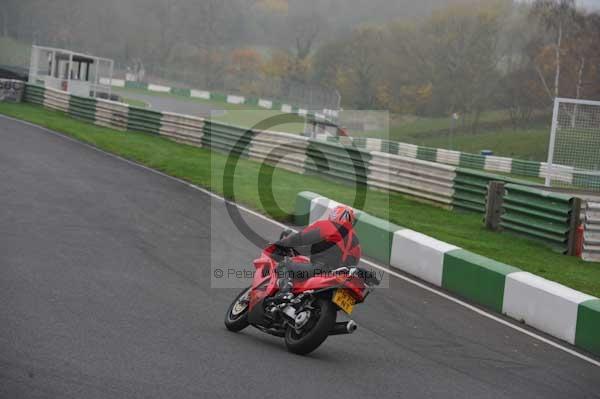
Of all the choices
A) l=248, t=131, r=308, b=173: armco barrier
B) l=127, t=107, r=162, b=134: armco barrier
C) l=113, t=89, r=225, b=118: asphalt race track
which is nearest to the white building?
l=113, t=89, r=225, b=118: asphalt race track

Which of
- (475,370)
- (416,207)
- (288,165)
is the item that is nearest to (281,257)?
(475,370)

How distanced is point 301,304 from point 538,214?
9.49 metres

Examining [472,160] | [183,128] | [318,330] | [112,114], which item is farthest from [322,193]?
[472,160]

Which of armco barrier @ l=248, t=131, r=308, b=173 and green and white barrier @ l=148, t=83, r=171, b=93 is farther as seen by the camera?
green and white barrier @ l=148, t=83, r=171, b=93

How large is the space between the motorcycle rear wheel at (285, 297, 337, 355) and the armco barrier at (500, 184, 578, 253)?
9.16m

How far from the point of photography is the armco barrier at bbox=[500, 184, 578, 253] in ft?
50.0

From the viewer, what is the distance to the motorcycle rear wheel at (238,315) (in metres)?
8.02

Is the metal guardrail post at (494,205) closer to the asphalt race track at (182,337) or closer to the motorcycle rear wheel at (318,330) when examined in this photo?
the asphalt race track at (182,337)

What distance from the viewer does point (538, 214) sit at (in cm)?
1577

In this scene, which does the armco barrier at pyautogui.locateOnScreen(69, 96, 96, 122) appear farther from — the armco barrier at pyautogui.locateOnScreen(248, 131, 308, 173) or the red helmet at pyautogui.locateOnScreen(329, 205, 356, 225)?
the red helmet at pyautogui.locateOnScreen(329, 205, 356, 225)

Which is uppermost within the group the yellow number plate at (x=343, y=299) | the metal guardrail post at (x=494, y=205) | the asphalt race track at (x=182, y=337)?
the metal guardrail post at (x=494, y=205)

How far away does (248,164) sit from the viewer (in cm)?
2423

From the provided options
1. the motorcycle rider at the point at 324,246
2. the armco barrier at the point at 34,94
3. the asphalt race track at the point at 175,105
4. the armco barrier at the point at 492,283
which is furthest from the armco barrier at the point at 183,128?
the asphalt race track at the point at 175,105

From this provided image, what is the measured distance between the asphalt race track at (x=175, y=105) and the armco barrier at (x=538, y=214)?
36.9 metres
